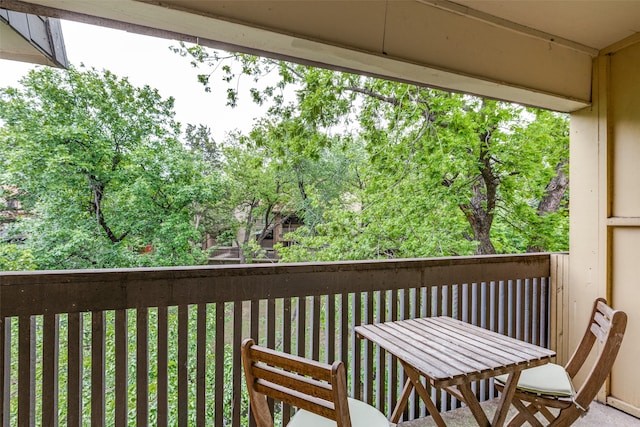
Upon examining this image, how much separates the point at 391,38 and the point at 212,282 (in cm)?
162

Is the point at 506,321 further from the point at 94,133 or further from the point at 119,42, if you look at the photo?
the point at 119,42

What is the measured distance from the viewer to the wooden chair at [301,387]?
106 cm

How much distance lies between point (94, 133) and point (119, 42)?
8.69ft

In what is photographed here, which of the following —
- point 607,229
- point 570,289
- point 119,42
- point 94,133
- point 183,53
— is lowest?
point 570,289

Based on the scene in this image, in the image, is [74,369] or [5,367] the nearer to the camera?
[5,367]

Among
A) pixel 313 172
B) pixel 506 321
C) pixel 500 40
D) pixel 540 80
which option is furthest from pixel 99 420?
pixel 313 172

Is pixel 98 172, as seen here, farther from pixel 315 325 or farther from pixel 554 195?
pixel 554 195

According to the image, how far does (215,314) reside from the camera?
183 centimetres

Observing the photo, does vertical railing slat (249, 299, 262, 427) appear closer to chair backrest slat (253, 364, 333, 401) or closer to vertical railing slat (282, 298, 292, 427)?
vertical railing slat (282, 298, 292, 427)

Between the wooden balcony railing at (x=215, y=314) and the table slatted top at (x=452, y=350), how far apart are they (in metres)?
0.32

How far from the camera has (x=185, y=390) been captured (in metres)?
1.77

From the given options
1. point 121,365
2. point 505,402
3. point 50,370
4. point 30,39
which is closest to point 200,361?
point 121,365

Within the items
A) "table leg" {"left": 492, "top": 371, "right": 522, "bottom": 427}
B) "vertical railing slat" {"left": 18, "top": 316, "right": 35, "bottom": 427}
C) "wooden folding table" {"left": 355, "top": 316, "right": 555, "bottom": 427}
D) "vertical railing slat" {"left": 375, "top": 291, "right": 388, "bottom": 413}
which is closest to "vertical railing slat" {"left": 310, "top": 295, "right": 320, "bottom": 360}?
"wooden folding table" {"left": 355, "top": 316, "right": 555, "bottom": 427}

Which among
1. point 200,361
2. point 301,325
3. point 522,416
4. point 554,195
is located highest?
point 554,195
